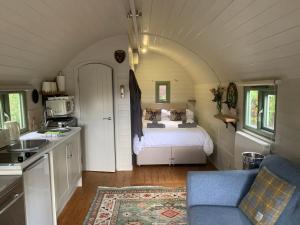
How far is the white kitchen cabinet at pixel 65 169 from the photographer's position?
281 centimetres

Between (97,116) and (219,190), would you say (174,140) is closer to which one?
(97,116)

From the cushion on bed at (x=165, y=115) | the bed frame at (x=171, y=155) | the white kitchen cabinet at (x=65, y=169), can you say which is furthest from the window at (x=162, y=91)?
the white kitchen cabinet at (x=65, y=169)

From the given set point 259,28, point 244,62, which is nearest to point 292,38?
point 259,28

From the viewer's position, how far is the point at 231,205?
2.23 meters

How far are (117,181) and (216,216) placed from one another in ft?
7.59

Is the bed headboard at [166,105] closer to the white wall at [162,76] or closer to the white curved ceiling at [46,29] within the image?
the white wall at [162,76]

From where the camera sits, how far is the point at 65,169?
3119 mm

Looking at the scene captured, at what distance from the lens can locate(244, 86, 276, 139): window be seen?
2.90 m

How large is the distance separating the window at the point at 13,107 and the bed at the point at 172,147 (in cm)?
195

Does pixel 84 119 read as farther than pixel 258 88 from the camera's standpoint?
Yes

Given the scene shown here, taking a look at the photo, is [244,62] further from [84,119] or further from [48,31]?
[84,119]

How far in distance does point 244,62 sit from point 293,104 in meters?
0.80

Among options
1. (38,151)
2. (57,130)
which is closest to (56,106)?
(57,130)

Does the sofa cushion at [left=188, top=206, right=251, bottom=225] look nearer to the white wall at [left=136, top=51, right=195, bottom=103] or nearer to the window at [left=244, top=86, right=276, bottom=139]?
the window at [left=244, top=86, right=276, bottom=139]
